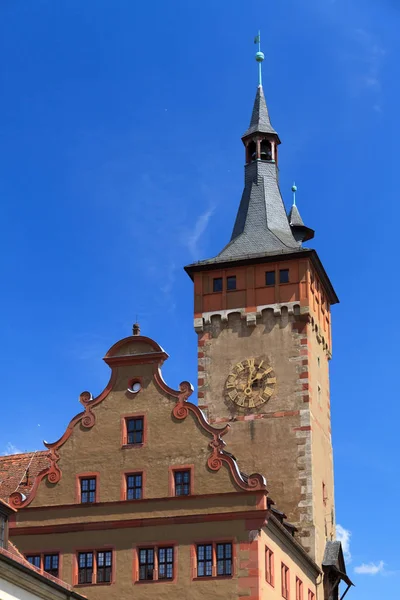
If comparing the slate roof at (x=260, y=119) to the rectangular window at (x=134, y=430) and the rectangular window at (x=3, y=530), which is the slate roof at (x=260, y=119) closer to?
the rectangular window at (x=134, y=430)

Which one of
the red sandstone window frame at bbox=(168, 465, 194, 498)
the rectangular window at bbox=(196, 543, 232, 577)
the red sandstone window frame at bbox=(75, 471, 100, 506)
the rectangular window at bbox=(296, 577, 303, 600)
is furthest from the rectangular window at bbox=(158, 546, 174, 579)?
the rectangular window at bbox=(296, 577, 303, 600)

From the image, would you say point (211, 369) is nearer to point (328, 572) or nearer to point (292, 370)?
point (292, 370)

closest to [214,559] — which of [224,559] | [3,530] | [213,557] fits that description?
[213,557]

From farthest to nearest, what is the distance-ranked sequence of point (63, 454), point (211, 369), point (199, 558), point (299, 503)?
point (211, 369) < point (299, 503) < point (63, 454) < point (199, 558)

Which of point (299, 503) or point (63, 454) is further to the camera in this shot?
point (299, 503)

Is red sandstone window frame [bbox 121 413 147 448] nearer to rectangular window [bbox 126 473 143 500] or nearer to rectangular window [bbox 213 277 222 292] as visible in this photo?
rectangular window [bbox 126 473 143 500]

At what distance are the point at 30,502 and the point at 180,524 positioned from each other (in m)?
6.29

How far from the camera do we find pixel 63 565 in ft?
157

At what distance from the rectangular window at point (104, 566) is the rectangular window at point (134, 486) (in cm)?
228

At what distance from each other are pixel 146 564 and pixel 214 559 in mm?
2707

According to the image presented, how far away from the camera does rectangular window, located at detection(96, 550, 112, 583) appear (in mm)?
47219

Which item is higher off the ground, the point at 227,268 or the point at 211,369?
the point at 227,268

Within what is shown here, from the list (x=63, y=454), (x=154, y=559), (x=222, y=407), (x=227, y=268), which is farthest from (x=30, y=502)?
(x=227, y=268)

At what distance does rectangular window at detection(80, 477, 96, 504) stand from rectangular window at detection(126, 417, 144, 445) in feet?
6.85
